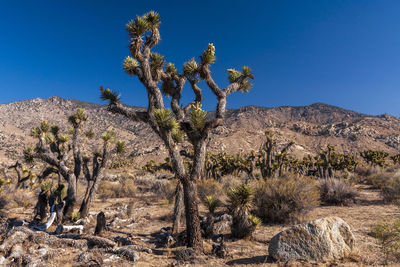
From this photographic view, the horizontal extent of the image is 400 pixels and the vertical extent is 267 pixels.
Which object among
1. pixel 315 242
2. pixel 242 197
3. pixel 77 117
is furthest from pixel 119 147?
pixel 315 242

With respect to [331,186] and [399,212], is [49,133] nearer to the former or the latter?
[331,186]

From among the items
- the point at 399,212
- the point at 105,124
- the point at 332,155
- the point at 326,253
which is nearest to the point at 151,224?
the point at 326,253

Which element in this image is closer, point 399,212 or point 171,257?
point 171,257

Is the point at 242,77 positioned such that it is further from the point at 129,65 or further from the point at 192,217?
the point at 192,217

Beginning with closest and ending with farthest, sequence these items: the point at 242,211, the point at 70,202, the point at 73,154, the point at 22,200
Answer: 1. the point at 242,211
2. the point at 70,202
3. the point at 73,154
4. the point at 22,200

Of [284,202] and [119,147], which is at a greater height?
[119,147]

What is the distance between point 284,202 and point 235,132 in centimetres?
6033

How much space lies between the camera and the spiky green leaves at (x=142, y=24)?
22.5 feet

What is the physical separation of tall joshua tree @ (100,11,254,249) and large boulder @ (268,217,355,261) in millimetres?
2079

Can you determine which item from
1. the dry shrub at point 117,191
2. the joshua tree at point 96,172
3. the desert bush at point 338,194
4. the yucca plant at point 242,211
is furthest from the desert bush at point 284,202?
the dry shrub at point 117,191

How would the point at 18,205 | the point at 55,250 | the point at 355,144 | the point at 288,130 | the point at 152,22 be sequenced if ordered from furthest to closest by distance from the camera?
the point at 288,130 < the point at 355,144 < the point at 18,205 < the point at 152,22 < the point at 55,250

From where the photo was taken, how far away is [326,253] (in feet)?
14.8

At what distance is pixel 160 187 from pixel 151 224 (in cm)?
723

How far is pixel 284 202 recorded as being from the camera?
8125mm
